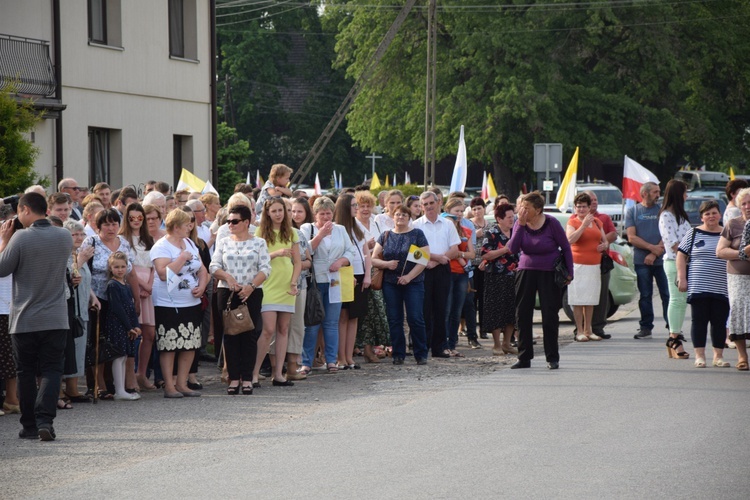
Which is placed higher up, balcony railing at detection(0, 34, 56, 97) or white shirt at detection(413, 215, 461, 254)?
balcony railing at detection(0, 34, 56, 97)

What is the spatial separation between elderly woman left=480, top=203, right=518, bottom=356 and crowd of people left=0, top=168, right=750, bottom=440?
18 mm

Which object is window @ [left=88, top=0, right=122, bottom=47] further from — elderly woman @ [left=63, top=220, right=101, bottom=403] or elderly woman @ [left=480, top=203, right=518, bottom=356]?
elderly woman @ [left=63, top=220, right=101, bottom=403]

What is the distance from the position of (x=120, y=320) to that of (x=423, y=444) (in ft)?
12.1

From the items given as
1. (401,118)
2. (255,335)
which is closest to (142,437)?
(255,335)

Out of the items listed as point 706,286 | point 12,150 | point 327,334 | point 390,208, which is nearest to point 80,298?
point 327,334

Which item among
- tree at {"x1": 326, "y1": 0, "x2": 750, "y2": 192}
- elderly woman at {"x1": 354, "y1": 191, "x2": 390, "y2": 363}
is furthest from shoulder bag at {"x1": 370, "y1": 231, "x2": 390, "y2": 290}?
tree at {"x1": 326, "y1": 0, "x2": 750, "y2": 192}

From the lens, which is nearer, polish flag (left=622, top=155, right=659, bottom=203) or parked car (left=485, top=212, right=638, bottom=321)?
parked car (left=485, top=212, right=638, bottom=321)

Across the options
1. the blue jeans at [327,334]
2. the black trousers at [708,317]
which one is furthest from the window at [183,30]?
the black trousers at [708,317]

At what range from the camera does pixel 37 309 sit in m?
9.19

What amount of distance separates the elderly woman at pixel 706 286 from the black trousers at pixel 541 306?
1.30 metres

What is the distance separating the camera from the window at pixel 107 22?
26312 mm

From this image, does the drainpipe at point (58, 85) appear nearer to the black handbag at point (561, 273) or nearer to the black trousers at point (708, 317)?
the black handbag at point (561, 273)

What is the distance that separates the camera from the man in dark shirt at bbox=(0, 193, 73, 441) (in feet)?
30.0

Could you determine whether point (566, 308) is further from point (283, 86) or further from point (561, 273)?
point (283, 86)
